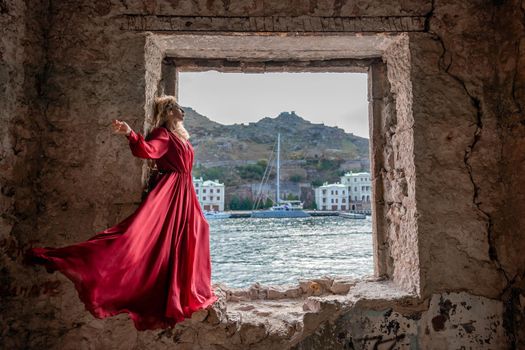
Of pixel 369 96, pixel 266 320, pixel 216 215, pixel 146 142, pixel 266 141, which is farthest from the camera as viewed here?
pixel 266 141

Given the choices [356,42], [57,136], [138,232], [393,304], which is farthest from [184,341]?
[356,42]

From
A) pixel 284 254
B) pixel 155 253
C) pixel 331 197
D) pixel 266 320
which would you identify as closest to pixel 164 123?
pixel 155 253

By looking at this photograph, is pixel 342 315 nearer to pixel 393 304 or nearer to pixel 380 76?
pixel 393 304

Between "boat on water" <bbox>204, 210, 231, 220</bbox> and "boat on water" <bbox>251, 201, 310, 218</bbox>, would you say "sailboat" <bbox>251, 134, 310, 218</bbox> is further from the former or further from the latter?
"boat on water" <bbox>204, 210, 231, 220</bbox>

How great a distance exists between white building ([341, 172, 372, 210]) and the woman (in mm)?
5765

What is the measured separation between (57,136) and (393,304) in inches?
79.0

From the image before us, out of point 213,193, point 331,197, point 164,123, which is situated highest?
point 164,123

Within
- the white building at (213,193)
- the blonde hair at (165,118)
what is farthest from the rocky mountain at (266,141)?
the blonde hair at (165,118)

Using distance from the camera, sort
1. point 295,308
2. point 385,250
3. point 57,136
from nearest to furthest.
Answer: point 57,136 → point 295,308 → point 385,250

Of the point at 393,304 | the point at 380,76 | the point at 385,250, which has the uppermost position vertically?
the point at 380,76

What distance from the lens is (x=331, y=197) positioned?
7.79 meters

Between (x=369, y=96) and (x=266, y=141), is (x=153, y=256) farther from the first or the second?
(x=266, y=141)

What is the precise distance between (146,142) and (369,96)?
61.2 inches

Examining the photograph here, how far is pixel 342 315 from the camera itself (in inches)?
70.3
